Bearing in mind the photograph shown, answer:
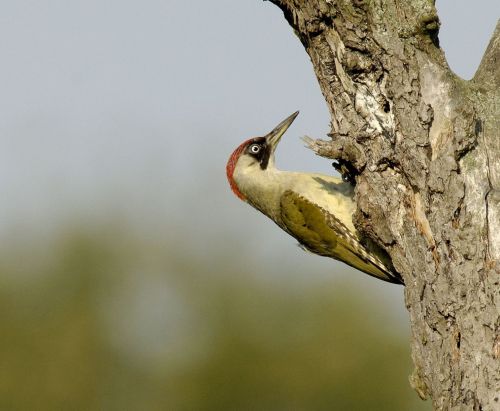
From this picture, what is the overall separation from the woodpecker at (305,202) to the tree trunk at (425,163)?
1.29m

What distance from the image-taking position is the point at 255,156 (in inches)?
324

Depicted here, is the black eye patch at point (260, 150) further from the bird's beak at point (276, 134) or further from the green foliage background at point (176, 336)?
the green foliage background at point (176, 336)

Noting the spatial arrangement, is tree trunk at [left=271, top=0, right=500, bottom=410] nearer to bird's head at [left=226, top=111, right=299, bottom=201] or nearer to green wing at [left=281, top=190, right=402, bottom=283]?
green wing at [left=281, top=190, right=402, bottom=283]

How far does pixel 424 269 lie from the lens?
5176 mm

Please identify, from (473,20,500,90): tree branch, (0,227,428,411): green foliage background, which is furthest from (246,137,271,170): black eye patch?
(0,227,428,411): green foliage background

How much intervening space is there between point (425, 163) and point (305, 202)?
7.70 feet

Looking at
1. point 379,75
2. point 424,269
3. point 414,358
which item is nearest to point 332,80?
point 379,75

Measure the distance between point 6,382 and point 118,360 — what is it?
2617 mm

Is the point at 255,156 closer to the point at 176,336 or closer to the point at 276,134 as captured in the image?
the point at 276,134

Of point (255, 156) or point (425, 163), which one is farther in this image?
point (255, 156)

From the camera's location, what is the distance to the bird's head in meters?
8.18

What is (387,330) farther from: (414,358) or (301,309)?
(414,358)

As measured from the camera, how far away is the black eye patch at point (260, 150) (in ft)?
26.9

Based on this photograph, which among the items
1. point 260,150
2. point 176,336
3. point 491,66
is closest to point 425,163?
point 491,66
